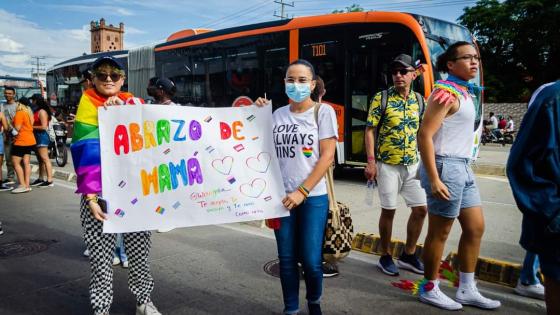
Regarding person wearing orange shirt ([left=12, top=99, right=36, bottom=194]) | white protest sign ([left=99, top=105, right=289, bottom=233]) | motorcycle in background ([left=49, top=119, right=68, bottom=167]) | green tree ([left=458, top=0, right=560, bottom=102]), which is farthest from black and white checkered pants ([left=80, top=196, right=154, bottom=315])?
green tree ([left=458, top=0, right=560, bottom=102])

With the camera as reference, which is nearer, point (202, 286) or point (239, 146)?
point (239, 146)

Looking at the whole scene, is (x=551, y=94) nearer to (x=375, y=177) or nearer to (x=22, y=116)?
(x=375, y=177)

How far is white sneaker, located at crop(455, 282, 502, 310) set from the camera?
3318 mm

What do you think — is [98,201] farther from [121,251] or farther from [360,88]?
[360,88]

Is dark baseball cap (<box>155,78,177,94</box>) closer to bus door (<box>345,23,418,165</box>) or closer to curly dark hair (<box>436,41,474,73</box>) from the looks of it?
curly dark hair (<box>436,41,474,73</box>)

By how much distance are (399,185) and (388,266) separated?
0.74 metres

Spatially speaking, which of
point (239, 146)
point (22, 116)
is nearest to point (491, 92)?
point (22, 116)

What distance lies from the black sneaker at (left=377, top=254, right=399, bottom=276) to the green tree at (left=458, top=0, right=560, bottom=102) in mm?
30336

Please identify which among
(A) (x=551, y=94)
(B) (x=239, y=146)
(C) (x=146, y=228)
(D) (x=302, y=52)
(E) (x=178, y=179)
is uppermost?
(D) (x=302, y=52)

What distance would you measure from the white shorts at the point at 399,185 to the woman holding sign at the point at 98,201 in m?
2.06

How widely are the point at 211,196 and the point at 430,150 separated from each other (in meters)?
1.50

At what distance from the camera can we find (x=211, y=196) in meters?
2.86

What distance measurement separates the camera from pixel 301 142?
2.82 m

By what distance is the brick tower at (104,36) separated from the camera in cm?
9588
